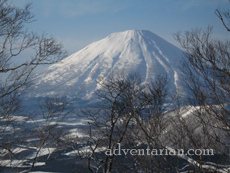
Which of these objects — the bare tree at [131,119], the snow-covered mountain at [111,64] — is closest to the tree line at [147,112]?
the bare tree at [131,119]

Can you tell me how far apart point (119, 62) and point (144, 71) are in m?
8.92

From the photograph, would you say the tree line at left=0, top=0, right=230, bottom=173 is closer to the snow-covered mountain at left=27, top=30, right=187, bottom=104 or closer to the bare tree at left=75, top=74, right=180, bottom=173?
the bare tree at left=75, top=74, right=180, bottom=173

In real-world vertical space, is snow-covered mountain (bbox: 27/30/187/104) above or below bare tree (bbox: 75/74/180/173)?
above

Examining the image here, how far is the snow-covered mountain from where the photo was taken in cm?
5646

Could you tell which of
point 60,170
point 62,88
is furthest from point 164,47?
point 60,170

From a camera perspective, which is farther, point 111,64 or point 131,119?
point 111,64

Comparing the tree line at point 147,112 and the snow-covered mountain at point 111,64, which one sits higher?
the snow-covered mountain at point 111,64

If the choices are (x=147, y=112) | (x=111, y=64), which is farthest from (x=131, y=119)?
(x=111, y=64)

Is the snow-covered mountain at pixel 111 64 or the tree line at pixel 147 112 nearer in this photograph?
the tree line at pixel 147 112

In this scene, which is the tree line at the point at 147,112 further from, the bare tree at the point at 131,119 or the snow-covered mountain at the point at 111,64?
the snow-covered mountain at the point at 111,64

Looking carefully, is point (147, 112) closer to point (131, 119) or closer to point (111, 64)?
point (131, 119)

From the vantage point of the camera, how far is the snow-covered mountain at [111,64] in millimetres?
56456

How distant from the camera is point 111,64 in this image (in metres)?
61.5

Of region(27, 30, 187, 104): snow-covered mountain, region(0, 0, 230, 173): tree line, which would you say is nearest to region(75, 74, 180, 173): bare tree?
region(0, 0, 230, 173): tree line
